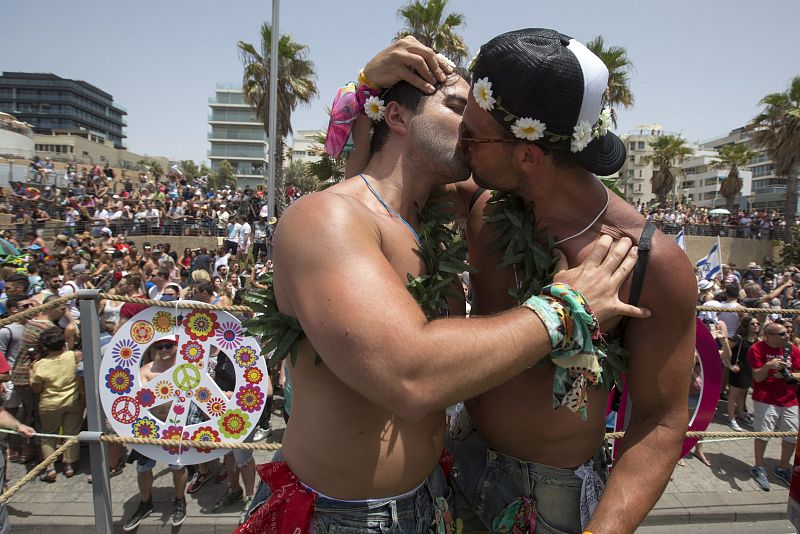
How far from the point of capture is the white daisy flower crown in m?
1.67

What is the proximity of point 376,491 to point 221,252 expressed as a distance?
13.5m

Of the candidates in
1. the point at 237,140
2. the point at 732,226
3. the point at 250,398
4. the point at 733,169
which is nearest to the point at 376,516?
the point at 250,398

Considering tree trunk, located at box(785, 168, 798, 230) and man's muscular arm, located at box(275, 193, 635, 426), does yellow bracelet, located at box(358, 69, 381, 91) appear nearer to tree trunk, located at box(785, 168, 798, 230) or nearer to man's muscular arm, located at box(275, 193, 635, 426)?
man's muscular arm, located at box(275, 193, 635, 426)

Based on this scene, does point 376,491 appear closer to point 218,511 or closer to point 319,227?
point 319,227

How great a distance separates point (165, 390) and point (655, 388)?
112 inches

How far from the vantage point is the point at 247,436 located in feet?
11.0

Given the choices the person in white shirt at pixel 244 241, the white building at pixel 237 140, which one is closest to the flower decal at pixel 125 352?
the person in white shirt at pixel 244 241

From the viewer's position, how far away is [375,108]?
205 cm

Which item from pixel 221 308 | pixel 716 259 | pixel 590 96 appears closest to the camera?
pixel 590 96

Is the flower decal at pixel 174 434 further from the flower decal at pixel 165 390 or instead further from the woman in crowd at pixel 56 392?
the woman in crowd at pixel 56 392

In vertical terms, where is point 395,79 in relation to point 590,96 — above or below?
above

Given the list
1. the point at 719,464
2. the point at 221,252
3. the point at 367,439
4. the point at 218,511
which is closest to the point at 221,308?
the point at 367,439

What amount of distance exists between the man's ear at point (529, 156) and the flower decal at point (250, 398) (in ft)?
7.90

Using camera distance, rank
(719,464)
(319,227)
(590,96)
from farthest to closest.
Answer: (719,464)
(590,96)
(319,227)
